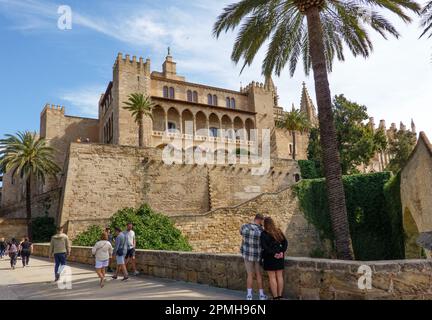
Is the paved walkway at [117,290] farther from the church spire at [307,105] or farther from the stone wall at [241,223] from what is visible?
the church spire at [307,105]

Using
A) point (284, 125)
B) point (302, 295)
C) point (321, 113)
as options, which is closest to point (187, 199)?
point (284, 125)

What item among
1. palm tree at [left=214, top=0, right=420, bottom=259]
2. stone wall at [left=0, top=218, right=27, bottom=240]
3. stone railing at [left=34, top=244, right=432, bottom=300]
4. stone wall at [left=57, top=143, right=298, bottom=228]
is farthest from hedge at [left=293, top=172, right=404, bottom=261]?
stone wall at [left=0, top=218, right=27, bottom=240]

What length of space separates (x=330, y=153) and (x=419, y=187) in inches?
343

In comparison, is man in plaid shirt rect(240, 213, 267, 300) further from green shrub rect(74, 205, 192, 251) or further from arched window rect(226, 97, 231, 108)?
arched window rect(226, 97, 231, 108)

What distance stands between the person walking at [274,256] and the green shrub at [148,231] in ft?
49.9

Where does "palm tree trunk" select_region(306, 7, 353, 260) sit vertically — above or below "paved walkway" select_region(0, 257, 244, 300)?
above

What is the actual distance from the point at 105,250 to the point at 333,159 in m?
6.85

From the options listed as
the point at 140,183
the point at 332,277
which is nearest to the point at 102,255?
the point at 332,277

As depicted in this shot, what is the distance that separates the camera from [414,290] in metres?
5.90

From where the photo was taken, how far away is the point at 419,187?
55.4 ft

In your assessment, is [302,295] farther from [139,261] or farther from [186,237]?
[186,237]

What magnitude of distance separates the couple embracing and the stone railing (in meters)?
0.34

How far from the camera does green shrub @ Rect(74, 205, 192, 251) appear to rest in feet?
71.2

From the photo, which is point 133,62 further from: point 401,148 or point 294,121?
point 401,148
